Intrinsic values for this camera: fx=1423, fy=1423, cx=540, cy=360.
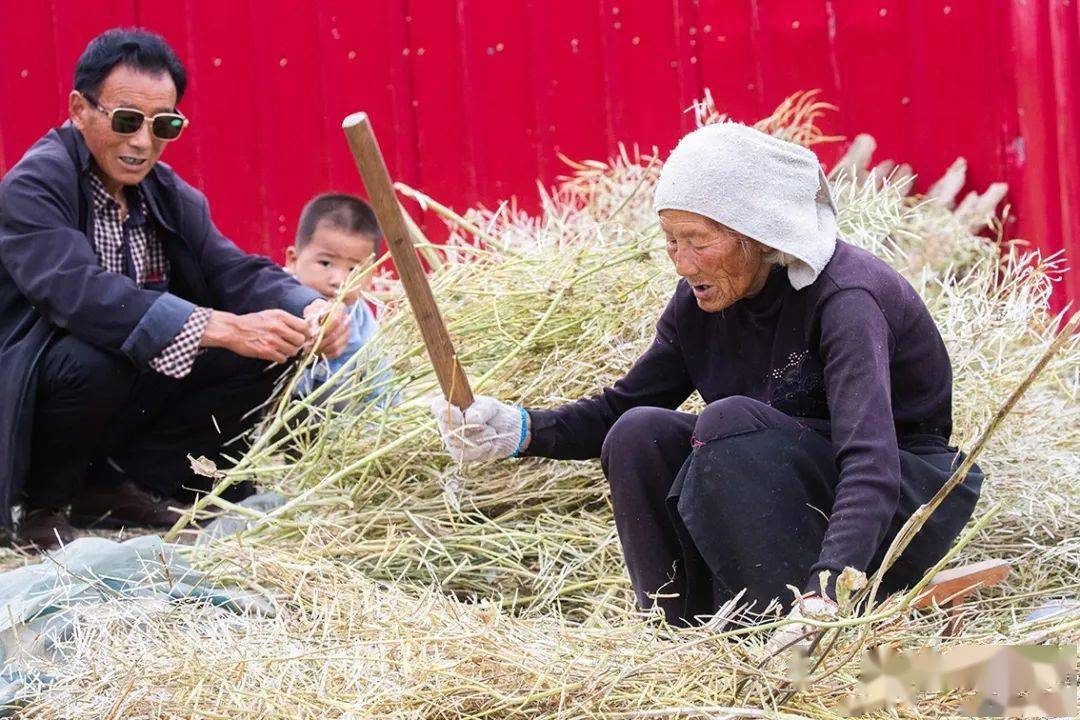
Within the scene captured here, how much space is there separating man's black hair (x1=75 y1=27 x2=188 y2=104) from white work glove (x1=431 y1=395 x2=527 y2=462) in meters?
1.67

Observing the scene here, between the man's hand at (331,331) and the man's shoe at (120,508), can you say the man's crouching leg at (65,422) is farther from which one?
the man's hand at (331,331)

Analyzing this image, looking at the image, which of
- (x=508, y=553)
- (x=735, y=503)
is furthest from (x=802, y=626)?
(x=508, y=553)

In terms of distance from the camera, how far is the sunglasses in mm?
3764

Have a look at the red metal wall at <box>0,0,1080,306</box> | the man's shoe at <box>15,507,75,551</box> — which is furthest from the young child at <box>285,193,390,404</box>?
the red metal wall at <box>0,0,1080,306</box>

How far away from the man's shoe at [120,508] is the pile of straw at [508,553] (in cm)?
Answer: 40

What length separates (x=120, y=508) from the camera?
154 inches

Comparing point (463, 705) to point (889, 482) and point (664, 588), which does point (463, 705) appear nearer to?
point (664, 588)

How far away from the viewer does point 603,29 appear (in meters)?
5.38

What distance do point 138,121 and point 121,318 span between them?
21.8 inches

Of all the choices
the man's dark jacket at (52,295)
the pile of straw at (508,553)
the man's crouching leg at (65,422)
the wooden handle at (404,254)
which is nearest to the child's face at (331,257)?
the man's dark jacket at (52,295)

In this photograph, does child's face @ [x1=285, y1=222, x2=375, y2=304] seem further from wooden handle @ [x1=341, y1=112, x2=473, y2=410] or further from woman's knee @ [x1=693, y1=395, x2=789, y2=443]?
woman's knee @ [x1=693, y1=395, x2=789, y2=443]

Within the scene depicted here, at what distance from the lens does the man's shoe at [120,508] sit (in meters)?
3.90

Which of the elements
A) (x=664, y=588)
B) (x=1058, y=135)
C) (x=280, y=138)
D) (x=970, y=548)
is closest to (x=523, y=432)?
(x=664, y=588)

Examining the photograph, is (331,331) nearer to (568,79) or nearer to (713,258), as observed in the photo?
(713,258)
